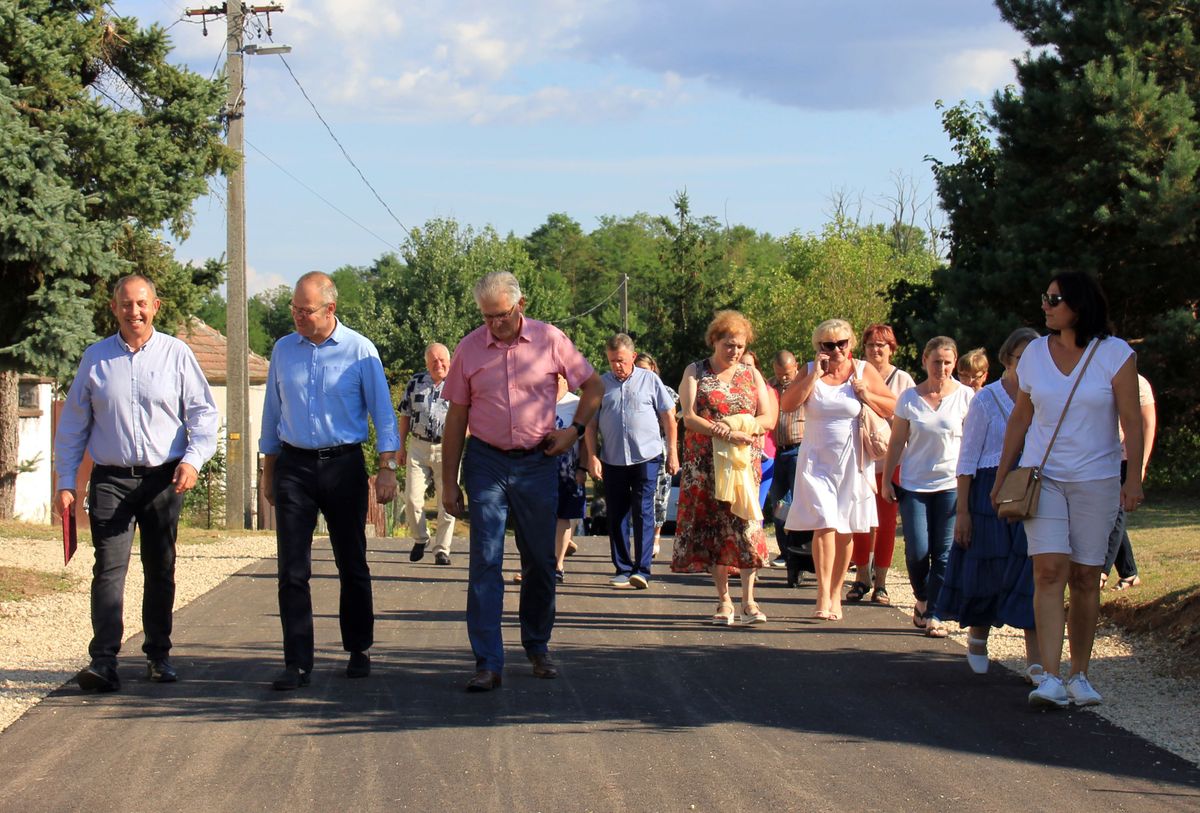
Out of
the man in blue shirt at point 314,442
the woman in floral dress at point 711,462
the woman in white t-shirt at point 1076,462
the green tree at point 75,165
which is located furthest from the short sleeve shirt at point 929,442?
the green tree at point 75,165

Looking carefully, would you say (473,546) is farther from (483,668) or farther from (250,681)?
(250,681)

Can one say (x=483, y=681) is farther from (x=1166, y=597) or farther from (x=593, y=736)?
(x=1166, y=597)

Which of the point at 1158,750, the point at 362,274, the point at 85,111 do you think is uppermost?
the point at 362,274

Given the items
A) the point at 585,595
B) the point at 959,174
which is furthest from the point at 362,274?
the point at 585,595

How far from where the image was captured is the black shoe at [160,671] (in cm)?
725

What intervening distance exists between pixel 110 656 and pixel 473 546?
5.89 ft

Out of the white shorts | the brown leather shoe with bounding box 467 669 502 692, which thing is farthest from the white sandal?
the brown leather shoe with bounding box 467 669 502 692

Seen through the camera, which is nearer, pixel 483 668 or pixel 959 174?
pixel 483 668

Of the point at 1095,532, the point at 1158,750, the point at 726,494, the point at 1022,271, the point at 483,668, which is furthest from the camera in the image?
the point at 1022,271

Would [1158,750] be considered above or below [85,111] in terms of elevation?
below

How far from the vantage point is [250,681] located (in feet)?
24.1

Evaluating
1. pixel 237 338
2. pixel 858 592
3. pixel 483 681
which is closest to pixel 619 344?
pixel 858 592

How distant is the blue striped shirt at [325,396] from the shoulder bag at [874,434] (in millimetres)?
3900

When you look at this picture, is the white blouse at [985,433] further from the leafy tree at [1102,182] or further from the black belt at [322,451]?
the leafy tree at [1102,182]
